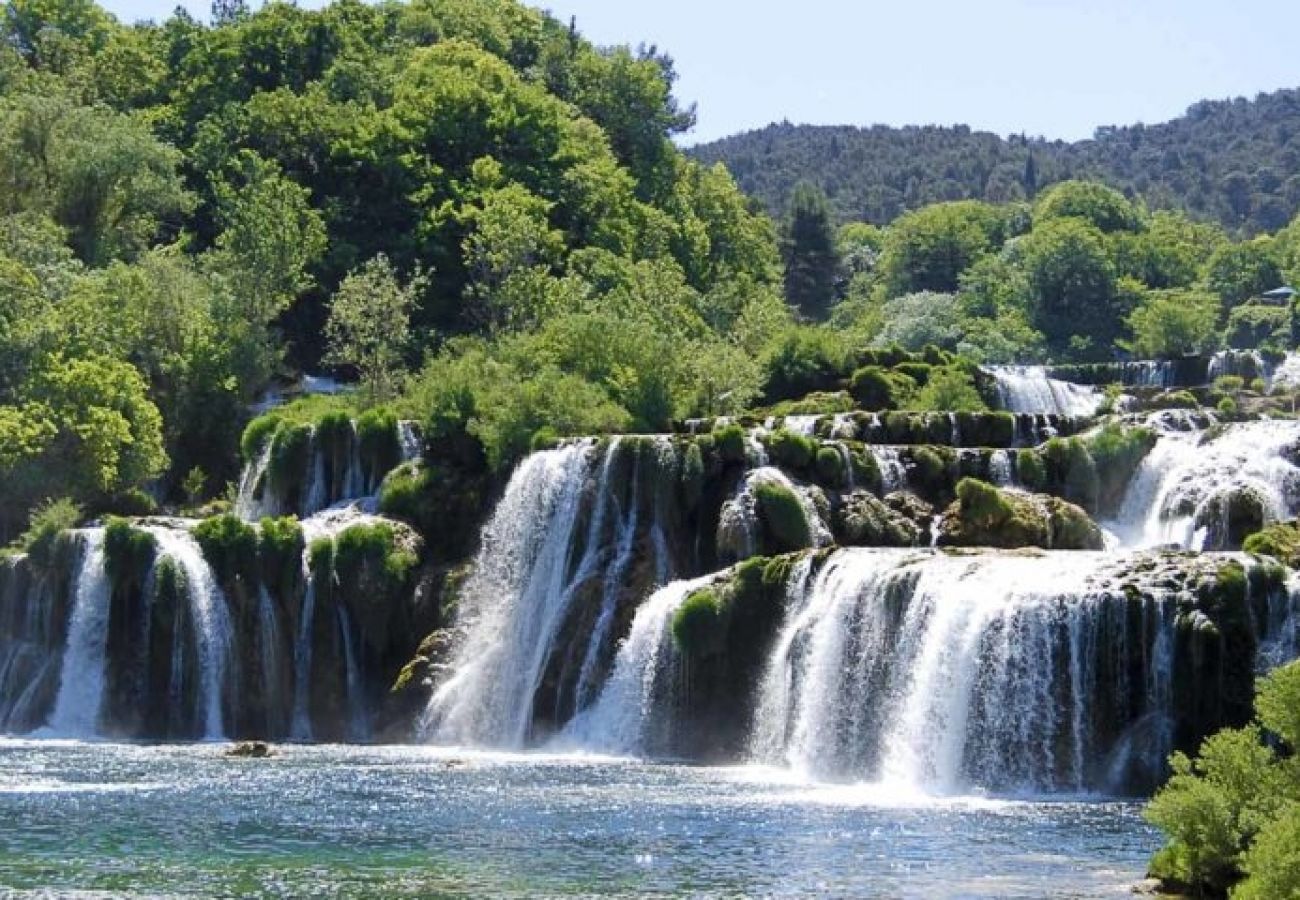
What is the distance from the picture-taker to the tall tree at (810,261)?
184 metres

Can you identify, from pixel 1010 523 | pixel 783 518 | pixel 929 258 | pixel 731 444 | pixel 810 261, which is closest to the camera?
pixel 1010 523

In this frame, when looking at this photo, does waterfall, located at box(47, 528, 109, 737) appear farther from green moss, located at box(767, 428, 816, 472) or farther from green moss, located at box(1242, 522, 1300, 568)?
green moss, located at box(1242, 522, 1300, 568)

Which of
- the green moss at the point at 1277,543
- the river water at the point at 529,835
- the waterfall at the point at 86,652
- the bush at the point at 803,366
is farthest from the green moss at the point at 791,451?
the waterfall at the point at 86,652

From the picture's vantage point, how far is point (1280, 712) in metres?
34.1

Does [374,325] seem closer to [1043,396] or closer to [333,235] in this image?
[333,235]

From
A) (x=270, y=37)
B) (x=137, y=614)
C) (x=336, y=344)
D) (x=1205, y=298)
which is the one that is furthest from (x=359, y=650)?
(x=1205, y=298)

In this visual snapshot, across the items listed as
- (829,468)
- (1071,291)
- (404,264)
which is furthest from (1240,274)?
(829,468)

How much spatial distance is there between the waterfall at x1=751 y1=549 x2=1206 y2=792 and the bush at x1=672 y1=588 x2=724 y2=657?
252 centimetres

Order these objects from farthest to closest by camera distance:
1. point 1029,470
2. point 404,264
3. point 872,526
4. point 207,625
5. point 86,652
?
point 404,264 → point 86,652 → point 207,625 → point 1029,470 → point 872,526

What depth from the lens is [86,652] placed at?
240ft

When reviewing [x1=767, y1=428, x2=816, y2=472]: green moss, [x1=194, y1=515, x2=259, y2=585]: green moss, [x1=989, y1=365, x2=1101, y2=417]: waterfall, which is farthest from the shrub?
[x1=989, y1=365, x2=1101, y2=417]: waterfall

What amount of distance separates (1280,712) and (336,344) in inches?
3046

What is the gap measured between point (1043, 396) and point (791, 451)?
93.4 feet

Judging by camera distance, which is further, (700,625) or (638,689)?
(638,689)
